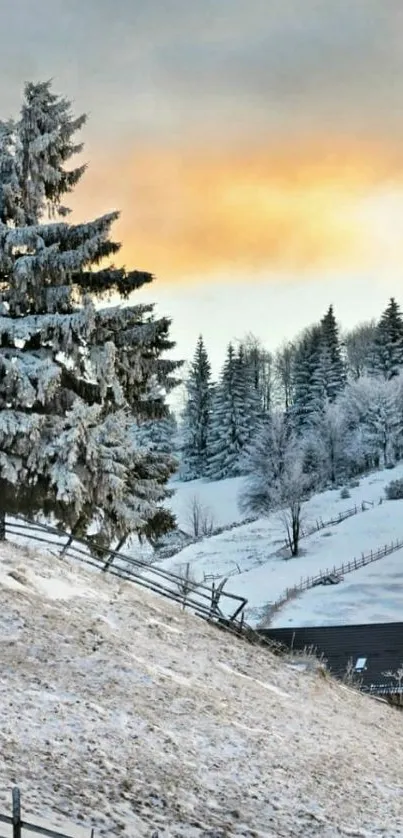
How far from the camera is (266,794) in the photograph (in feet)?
23.0

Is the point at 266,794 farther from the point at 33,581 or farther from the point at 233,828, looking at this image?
the point at 33,581

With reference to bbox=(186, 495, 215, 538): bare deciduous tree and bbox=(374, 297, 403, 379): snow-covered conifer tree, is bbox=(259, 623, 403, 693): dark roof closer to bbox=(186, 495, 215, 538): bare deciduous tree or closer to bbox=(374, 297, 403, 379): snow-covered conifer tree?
bbox=(186, 495, 215, 538): bare deciduous tree

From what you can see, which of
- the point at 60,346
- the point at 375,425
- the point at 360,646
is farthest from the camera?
the point at 375,425

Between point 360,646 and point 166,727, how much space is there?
16.5 m

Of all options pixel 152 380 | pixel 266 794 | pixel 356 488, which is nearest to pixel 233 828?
pixel 266 794

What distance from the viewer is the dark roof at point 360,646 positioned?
65.4 ft

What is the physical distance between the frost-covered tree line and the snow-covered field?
575cm

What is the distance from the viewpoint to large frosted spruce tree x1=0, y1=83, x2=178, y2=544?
13.5m

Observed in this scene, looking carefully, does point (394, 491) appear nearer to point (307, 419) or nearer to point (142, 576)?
point (307, 419)

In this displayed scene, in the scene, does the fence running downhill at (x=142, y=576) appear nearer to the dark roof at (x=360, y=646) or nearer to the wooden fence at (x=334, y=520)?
the dark roof at (x=360, y=646)

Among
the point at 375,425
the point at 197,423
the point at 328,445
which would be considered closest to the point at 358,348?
the point at 375,425

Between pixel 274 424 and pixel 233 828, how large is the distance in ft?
184

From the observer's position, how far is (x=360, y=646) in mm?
22859

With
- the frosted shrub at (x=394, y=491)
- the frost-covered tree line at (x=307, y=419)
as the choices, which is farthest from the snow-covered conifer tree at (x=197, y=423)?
the frosted shrub at (x=394, y=491)
